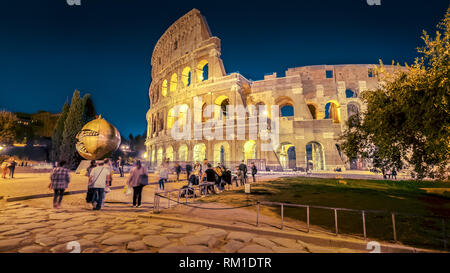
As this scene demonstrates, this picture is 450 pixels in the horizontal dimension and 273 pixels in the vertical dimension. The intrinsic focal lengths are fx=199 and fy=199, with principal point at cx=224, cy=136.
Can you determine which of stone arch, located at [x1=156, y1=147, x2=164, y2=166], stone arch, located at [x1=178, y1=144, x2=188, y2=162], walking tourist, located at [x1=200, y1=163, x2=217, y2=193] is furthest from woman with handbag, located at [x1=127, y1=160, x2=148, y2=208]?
stone arch, located at [x1=156, y1=147, x2=164, y2=166]

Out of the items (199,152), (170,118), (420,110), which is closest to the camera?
(420,110)

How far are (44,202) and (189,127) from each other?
2143cm

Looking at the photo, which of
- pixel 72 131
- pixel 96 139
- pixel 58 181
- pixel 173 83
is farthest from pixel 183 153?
pixel 58 181

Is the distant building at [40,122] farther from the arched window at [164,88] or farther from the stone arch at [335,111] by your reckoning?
the stone arch at [335,111]

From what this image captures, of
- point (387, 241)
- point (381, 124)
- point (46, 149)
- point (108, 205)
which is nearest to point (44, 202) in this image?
point (108, 205)

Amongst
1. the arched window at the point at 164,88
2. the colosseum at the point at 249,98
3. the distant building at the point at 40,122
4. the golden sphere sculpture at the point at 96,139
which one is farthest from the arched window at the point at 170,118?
the distant building at the point at 40,122

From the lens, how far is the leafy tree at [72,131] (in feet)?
79.5

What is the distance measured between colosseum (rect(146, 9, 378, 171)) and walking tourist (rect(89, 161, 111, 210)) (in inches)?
689

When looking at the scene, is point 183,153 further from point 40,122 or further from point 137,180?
point 40,122

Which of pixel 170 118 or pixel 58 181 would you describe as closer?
pixel 58 181

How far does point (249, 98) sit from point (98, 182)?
2369 centimetres

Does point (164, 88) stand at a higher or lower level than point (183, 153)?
higher

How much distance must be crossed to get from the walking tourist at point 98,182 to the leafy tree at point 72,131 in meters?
23.2

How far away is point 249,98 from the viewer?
27.4m
